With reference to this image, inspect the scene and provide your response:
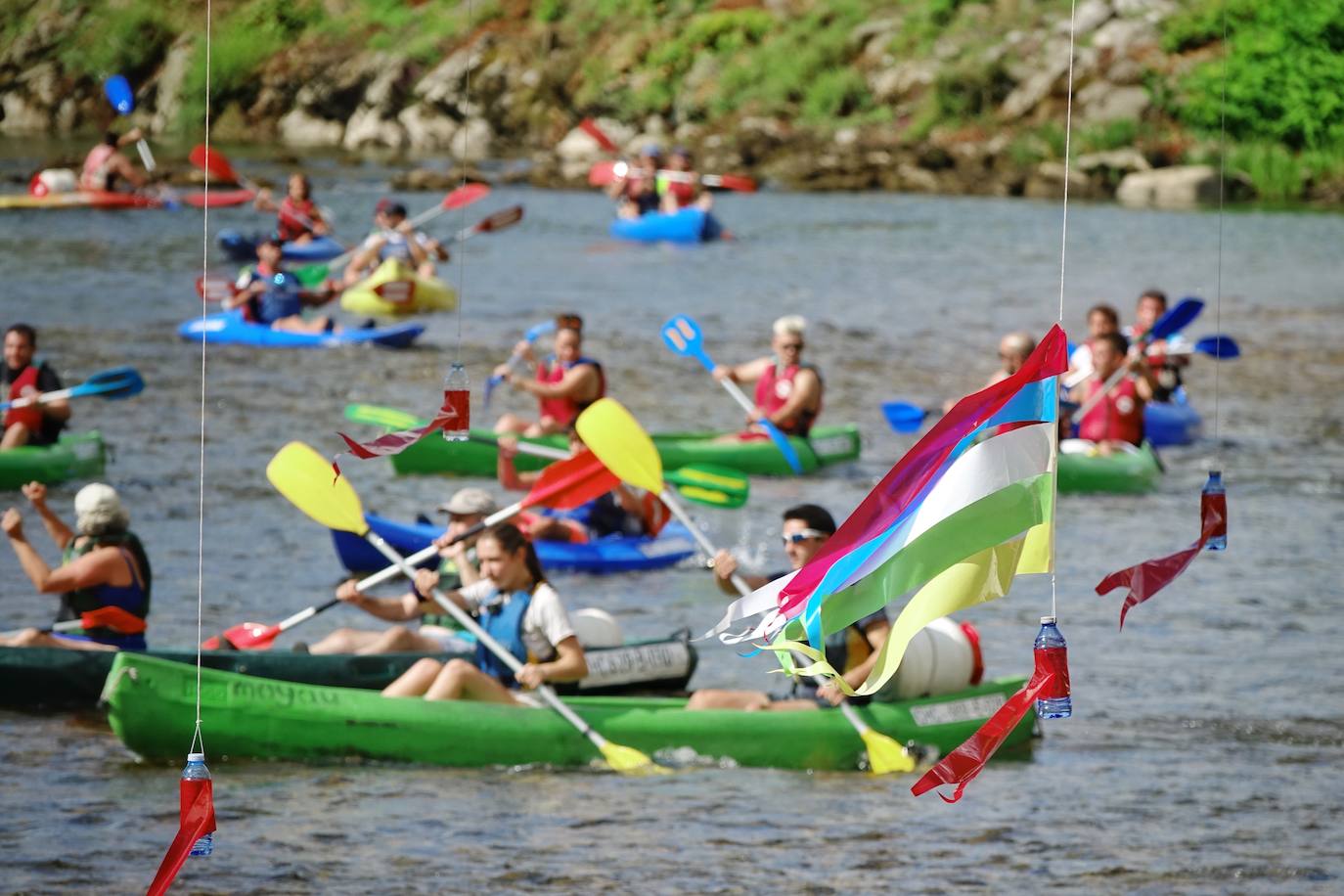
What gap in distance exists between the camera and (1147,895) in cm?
721

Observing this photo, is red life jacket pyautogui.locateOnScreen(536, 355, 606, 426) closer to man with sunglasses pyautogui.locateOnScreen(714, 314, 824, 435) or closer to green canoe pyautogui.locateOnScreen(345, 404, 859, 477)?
green canoe pyautogui.locateOnScreen(345, 404, 859, 477)

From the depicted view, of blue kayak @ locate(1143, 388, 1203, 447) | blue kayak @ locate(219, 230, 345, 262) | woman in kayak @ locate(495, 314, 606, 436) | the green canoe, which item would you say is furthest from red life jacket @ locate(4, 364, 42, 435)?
blue kayak @ locate(219, 230, 345, 262)

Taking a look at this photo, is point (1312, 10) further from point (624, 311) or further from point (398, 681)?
point (398, 681)

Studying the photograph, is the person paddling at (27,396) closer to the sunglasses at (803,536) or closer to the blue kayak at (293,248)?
the sunglasses at (803,536)

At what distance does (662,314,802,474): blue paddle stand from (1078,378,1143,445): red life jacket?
1.98m

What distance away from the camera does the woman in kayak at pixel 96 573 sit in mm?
8641

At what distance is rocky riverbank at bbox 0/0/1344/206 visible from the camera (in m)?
35.2

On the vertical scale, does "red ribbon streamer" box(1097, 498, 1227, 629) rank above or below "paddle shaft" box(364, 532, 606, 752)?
above

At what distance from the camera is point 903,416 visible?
14680mm

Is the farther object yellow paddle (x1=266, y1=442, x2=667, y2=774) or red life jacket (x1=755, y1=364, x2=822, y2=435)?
red life jacket (x1=755, y1=364, x2=822, y2=435)

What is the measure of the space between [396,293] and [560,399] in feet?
24.5

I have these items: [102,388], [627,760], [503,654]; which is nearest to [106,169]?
[102,388]

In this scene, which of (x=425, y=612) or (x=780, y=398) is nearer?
(x=425, y=612)

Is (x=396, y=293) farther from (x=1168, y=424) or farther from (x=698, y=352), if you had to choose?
(x=1168, y=424)
